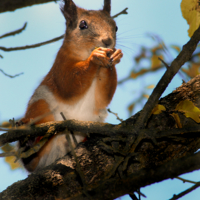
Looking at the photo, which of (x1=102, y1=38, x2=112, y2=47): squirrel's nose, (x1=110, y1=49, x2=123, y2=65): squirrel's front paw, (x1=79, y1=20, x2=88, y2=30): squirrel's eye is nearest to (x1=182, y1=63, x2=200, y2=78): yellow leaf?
(x1=110, y1=49, x2=123, y2=65): squirrel's front paw

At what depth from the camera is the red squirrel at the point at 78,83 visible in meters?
2.38

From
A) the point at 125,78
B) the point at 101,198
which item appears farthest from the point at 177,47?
the point at 101,198

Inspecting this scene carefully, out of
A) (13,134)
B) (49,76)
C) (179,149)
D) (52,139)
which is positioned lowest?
(179,149)

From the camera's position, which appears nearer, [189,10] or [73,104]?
[189,10]

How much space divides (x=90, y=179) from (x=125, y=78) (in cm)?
143

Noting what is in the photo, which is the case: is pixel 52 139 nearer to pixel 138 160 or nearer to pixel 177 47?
pixel 138 160

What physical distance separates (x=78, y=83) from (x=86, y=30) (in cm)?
71

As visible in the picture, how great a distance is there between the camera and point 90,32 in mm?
2832

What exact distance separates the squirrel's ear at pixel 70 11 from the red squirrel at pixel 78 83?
0.14ft

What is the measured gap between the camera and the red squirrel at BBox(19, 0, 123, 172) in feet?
7.80

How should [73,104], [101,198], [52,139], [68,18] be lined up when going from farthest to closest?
[68,18], [73,104], [52,139], [101,198]

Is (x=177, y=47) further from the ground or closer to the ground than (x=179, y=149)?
further from the ground

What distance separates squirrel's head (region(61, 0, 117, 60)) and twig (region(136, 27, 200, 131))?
108 centimetres

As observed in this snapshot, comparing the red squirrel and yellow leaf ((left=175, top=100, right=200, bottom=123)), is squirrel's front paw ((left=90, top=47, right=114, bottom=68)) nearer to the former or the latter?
the red squirrel
